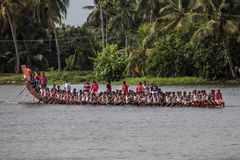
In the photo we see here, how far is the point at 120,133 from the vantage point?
30938mm

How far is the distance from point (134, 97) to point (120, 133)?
11.4 m

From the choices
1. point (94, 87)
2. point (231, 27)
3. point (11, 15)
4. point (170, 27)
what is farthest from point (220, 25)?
point (11, 15)

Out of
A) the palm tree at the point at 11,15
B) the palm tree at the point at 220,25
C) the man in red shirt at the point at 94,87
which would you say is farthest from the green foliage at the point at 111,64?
the man in red shirt at the point at 94,87

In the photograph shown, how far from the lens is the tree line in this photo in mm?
65562

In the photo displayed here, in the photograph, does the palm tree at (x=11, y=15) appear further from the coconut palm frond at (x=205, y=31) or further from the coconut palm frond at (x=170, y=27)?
the coconut palm frond at (x=205, y=31)

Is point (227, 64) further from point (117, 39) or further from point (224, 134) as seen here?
point (224, 134)

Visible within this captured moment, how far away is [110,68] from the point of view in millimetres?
74000

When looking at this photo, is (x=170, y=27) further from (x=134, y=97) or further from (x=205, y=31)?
(x=134, y=97)

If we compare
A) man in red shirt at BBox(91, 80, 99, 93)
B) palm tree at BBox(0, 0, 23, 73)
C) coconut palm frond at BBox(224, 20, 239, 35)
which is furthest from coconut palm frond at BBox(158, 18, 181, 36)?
man in red shirt at BBox(91, 80, 99, 93)

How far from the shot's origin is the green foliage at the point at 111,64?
73.8 metres

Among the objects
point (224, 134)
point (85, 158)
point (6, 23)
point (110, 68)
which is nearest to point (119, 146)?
point (85, 158)

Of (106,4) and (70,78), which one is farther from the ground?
(106,4)

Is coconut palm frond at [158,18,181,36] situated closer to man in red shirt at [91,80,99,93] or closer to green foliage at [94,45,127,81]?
green foliage at [94,45,127,81]

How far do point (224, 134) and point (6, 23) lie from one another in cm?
5530
